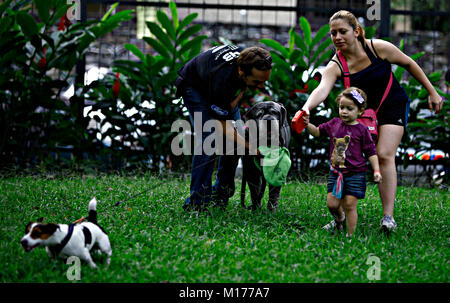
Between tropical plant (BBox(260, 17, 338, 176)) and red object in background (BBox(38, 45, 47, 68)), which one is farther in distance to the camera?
tropical plant (BBox(260, 17, 338, 176))

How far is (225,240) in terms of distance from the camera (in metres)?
3.57

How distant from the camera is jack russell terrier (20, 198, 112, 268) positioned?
2.66m

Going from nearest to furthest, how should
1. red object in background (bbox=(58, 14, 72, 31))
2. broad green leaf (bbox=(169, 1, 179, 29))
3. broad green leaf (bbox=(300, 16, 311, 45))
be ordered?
red object in background (bbox=(58, 14, 72, 31))
broad green leaf (bbox=(169, 1, 179, 29))
broad green leaf (bbox=(300, 16, 311, 45))

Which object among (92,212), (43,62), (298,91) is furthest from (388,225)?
(43,62)

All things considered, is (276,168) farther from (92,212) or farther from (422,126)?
(422,126)

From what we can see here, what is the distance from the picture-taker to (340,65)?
4062 millimetres

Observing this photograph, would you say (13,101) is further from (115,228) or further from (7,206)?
(115,228)

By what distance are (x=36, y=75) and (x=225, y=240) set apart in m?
3.79

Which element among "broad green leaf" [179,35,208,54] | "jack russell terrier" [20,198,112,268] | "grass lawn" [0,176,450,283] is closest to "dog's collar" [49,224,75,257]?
"jack russell terrier" [20,198,112,268]

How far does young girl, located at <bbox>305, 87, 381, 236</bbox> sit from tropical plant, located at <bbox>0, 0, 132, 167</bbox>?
141 inches

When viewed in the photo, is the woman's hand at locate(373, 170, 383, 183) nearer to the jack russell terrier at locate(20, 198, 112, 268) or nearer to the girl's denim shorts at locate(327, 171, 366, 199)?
the girl's denim shorts at locate(327, 171, 366, 199)
